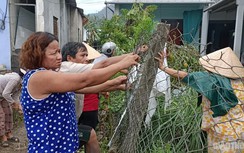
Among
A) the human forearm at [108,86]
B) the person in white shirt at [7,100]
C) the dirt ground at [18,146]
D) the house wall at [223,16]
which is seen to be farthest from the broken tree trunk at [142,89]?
the house wall at [223,16]

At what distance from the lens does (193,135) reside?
8.13 feet

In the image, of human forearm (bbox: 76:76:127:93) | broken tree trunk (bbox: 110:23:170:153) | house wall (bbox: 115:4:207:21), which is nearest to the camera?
broken tree trunk (bbox: 110:23:170:153)

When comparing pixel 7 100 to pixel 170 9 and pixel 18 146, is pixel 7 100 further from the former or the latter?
pixel 170 9

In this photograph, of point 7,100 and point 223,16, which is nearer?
point 7,100

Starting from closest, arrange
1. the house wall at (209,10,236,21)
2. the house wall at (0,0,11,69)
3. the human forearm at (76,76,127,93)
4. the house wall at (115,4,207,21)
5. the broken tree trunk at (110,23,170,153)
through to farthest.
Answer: the broken tree trunk at (110,23,170,153), the human forearm at (76,76,127,93), the house wall at (0,0,11,69), the house wall at (209,10,236,21), the house wall at (115,4,207,21)

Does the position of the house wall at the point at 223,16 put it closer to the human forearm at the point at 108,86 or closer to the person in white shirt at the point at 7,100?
the person in white shirt at the point at 7,100

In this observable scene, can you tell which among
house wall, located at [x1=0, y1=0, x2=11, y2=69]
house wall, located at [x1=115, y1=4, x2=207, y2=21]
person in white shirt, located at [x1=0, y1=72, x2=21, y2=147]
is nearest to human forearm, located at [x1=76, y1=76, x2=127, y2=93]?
person in white shirt, located at [x1=0, y1=72, x2=21, y2=147]

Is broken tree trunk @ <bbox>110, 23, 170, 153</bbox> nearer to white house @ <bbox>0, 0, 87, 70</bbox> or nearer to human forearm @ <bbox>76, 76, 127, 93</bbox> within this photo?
human forearm @ <bbox>76, 76, 127, 93</bbox>

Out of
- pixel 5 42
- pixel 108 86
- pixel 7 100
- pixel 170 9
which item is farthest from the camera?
pixel 170 9

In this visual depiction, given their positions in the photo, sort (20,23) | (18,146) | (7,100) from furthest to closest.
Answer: (20,23), (18,146), (7,100)

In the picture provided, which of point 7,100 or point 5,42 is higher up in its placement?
point 5,42

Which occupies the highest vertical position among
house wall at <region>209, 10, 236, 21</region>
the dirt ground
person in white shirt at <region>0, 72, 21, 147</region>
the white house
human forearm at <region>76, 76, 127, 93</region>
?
house wall at <region>209, 10, 236, 21</region>

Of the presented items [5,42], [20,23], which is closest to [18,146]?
[5,42]

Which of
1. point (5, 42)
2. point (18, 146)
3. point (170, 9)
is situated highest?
point (170, 9)
